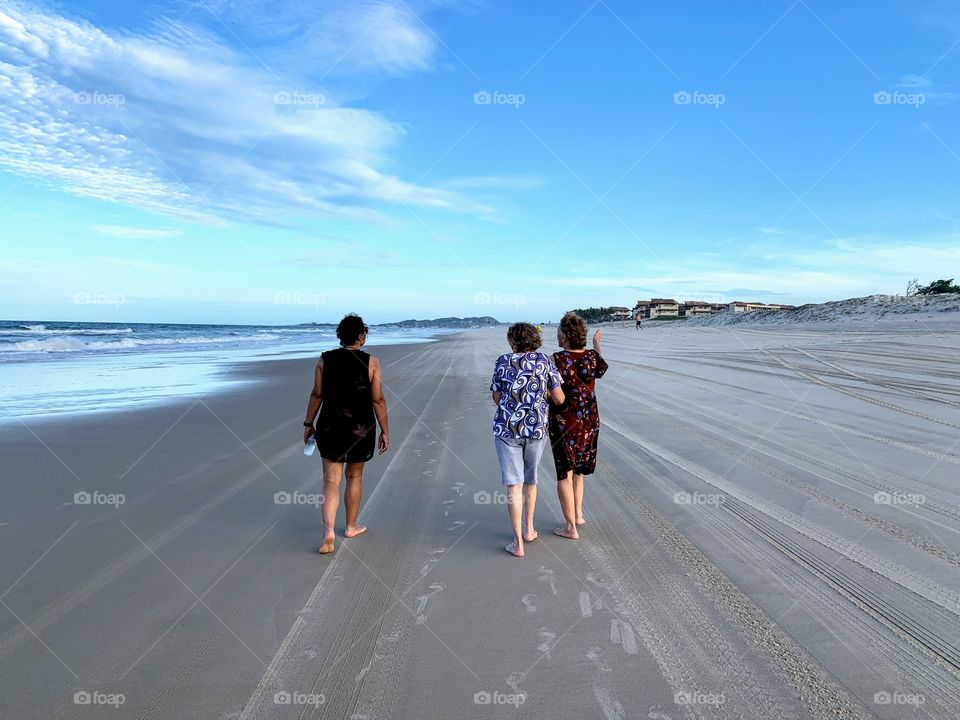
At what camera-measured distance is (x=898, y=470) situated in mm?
5918

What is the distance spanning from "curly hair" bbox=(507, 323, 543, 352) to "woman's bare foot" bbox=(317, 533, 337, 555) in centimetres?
204

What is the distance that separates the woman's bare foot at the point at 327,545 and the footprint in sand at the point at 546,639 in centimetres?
187

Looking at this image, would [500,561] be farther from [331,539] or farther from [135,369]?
[135,369]

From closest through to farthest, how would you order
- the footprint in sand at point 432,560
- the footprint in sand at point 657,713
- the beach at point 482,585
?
1. the footprint in sand at point 657,713
2. the beach at point 482,585
3. the footprint in sand at point 432,560

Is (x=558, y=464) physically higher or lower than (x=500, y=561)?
higher

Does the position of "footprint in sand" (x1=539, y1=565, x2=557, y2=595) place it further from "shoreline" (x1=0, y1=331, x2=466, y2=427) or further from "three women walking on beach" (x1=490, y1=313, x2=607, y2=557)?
"shoreline" (x1=0, y1=331, x2=466, y2=427)

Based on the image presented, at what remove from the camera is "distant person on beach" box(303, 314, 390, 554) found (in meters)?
4.31

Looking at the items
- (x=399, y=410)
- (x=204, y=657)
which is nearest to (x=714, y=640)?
(x=204, y=657)

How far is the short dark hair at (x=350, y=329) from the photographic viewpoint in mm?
4297

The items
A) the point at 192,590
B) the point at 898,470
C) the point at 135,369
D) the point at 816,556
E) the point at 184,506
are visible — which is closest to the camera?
the point at 192,590

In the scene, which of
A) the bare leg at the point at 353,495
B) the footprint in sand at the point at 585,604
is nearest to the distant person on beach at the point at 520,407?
the footprint in sand at the point at 585,604

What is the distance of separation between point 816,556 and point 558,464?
1.93 meters

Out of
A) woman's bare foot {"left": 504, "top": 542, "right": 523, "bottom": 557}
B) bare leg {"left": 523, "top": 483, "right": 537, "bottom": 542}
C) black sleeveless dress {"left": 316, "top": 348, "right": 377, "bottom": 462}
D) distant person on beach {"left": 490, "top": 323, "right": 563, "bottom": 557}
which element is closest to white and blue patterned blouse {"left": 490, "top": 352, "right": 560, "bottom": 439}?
distant person on beach {"left": 490, "top": 323, "right": 563, "bottom": 557}

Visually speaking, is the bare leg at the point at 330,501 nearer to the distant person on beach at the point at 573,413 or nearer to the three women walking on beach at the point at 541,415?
the three women walking on beach at the point at 541,415
